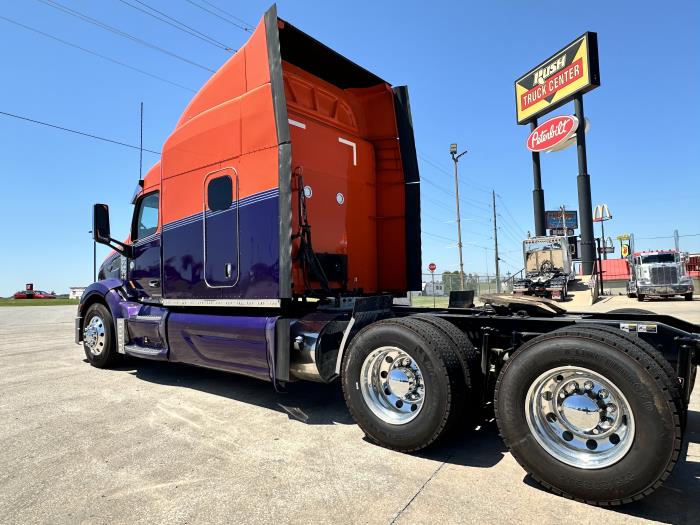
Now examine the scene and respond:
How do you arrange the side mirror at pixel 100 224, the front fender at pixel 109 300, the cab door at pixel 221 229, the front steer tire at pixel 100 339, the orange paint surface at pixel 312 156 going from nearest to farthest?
the orange paint surface at pixel 312 156 < the cab door at pixel 221 229 < the front fender at pixel 109 300 < the side mirror at pixel 100 224 < the front steer tire at pixel 100 339

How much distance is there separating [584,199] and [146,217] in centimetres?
2494

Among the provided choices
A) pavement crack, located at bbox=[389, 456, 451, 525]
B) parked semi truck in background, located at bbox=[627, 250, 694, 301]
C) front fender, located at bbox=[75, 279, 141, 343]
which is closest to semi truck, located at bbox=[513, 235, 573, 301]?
parked semi truck in background, located at bbox=[627, 250, 694, 301]

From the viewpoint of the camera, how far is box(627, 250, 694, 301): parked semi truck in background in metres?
22.5

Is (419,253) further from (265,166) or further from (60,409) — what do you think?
(60,409)

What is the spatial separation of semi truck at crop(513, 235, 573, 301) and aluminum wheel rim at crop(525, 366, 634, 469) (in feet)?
58.9

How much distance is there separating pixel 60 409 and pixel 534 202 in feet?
95.1

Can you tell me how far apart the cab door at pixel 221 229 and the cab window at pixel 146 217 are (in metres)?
1.45

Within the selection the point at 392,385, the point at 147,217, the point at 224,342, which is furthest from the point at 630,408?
the point at 147,217

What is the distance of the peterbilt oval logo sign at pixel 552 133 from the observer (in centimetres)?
2589

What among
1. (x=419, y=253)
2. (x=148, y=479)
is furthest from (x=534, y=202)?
(x=148, y=479)

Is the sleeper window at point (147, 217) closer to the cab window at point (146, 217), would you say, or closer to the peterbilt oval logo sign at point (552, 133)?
the cab window at point (146, 217)

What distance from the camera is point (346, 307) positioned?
4910mm

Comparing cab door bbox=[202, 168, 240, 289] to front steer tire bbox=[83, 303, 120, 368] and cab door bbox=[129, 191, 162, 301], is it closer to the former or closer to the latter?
cab door bbox=[129, 191, 162, 301]

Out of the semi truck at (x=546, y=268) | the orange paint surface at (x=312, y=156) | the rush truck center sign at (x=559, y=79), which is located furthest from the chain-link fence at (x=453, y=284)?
the orange paint surface at (x=312, y=156)
